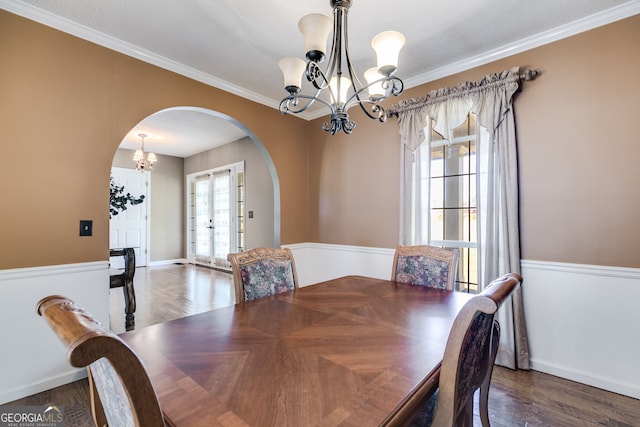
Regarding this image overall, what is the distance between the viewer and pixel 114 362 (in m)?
0.51

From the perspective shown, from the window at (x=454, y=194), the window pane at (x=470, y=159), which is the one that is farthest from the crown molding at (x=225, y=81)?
the window pane at (x=470, y=159)

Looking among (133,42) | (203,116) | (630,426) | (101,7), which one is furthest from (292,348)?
(203,116)

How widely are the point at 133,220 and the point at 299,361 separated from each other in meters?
6.83

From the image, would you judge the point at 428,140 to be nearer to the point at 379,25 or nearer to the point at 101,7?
the point at 379,25

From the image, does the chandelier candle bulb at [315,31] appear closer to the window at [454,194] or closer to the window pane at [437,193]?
the window at [454,194]

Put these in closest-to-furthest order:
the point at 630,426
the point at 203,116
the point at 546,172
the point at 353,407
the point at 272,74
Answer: the point at 353,407
the point at 630,426
the point at 546,172
the point at 272,74
the point at 203,116

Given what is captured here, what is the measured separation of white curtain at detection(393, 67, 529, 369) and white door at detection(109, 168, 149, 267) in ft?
21.0

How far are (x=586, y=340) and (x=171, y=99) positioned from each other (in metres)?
3.90

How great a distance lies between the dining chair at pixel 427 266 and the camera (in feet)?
6.44

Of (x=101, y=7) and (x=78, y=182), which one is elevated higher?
(x=101, y=7)

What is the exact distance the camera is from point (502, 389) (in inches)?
81.2

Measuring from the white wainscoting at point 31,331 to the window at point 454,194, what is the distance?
301 centimetres

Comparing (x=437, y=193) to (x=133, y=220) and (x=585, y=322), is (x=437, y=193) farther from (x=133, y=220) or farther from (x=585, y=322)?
(x=133, y=220)

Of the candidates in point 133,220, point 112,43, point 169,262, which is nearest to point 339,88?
point 112,43
